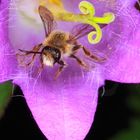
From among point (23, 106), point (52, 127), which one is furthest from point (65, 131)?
point (23, 106)

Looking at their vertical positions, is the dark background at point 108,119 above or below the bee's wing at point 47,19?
below

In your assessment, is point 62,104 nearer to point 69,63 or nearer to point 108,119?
point 69,63

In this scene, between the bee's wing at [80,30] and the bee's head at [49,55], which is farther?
the bee's wing at [80,30]

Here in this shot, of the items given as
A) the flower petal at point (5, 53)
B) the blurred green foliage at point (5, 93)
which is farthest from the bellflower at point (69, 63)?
the blurred green foliage at point (5, 93)

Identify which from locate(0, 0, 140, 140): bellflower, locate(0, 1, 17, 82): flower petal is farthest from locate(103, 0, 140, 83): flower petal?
locate(0, 1, 17, 82): flower petal

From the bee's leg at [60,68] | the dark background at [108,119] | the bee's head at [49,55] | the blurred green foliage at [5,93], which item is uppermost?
the bee's head at [49,55]

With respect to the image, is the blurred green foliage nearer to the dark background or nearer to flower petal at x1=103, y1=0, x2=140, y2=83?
the dark background

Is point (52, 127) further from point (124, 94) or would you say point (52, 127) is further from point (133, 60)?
point (124, 94)

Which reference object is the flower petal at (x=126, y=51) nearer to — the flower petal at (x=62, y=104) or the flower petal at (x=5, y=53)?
the flower petal at (x=62, y=104)
